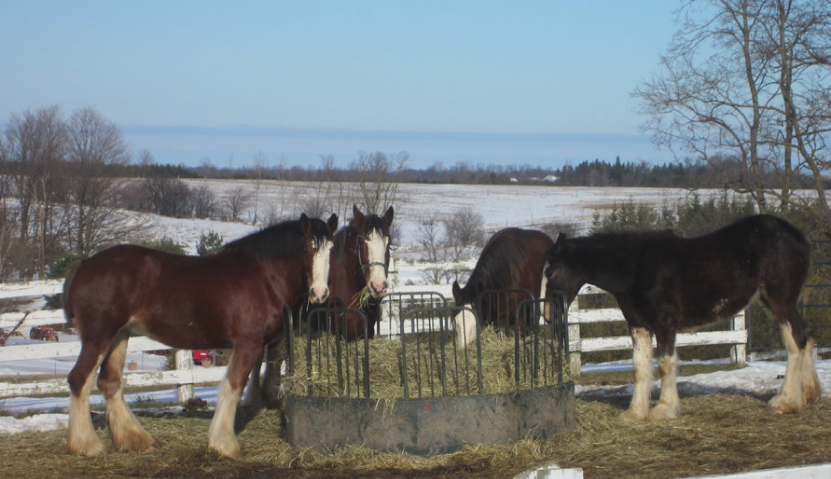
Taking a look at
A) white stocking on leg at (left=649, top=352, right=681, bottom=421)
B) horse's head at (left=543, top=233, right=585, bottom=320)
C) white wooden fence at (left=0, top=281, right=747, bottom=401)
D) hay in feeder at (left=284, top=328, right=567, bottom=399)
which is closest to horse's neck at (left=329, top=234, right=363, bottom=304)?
hay in feeder at (left=284, top=328, right=567, bottom=399)

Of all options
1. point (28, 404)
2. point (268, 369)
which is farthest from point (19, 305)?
point (268, 369)

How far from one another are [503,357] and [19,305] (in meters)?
25.6

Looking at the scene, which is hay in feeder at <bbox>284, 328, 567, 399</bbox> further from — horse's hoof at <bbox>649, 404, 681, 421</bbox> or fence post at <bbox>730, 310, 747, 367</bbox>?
fence post at <bbox>730, 310, 747, 367</bbox>

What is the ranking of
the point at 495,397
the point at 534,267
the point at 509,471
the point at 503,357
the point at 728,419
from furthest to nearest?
the point at 534,267, the point at 728,419, the point at 503,357, the point at 495,397, the point at 509,471

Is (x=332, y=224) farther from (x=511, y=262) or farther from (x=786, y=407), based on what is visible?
(x=786, y=407)

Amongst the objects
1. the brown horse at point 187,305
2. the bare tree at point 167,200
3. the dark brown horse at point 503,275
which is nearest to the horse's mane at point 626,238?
the dark brown horse at point 503,275

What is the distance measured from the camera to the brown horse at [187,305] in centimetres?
636

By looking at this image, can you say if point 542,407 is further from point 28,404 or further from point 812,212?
point 812,212

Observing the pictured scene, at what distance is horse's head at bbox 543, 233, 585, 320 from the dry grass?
1.17 metres

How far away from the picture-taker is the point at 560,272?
757cm

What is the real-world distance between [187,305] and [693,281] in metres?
4.47

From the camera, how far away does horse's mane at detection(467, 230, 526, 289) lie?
8570 mm

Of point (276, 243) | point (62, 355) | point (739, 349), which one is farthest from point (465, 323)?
point (739, 349)

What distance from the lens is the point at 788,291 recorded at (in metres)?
7.54
